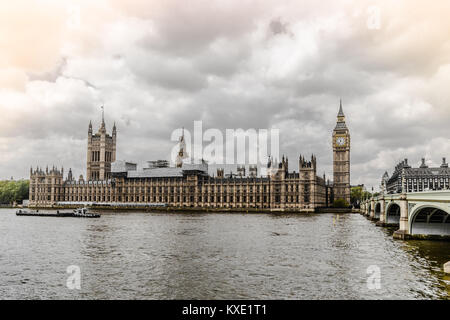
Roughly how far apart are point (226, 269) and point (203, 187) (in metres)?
136

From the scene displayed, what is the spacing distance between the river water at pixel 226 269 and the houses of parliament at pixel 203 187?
103 metres

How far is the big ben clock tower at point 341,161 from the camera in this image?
550 ft

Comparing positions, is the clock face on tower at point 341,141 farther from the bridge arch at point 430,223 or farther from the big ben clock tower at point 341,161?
the bridge arch at point 430,223

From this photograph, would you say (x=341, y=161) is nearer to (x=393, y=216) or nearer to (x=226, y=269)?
(x=393, y=216)

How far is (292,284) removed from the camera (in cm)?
2469

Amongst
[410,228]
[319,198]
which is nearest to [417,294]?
[410,228]

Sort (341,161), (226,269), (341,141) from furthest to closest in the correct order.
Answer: (341,141), (341,161), (226,269)

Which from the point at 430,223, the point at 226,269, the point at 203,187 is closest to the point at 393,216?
the point at 430,223

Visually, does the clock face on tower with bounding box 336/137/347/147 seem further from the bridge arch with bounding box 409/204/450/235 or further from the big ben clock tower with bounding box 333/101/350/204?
the bridge arch with bounding box 409/204/450/235

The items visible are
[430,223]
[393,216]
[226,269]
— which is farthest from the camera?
[393,216]

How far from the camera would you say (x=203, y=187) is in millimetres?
165125

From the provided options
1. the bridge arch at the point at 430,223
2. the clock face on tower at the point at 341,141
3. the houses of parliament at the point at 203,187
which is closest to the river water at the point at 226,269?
the bridge arch at the point at 430,223

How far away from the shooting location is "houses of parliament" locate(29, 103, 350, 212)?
489 ft
